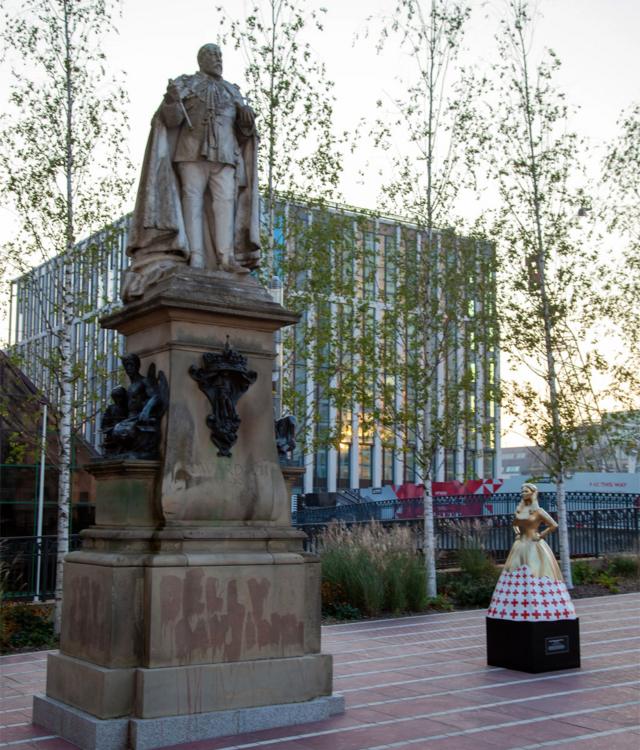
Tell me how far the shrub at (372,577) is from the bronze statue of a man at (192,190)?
330 inches

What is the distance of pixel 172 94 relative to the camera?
880cm

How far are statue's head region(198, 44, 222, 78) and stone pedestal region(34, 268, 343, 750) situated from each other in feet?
6.79

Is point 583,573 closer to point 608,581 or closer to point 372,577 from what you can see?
point 608,581

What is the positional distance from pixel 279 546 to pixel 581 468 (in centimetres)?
1479

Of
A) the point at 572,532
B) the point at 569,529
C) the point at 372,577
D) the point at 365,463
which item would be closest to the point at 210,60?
the point at 372,577

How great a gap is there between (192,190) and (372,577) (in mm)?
8899

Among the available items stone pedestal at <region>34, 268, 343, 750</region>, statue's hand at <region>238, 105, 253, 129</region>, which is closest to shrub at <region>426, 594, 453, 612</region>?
stone pedestal at <region>34, 268, 343, 750</region>

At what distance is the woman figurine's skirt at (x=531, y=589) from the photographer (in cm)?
1041

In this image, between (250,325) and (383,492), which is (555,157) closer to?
(250,325)

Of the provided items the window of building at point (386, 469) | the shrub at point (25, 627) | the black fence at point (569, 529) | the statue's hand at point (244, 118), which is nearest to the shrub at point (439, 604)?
the black fence at point (569, 529)

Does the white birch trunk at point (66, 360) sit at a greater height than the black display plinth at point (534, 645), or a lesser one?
greater

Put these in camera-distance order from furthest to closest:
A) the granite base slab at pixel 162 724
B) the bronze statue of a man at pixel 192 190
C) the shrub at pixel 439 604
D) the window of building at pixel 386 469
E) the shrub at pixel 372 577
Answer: the window of building at pixel 386 469 → the shrub at pixel 439 604 → the shrub at pixel 372 577 → the bronze statue of a man at pixel 192 190 → the granite base slab at pixel 162 724

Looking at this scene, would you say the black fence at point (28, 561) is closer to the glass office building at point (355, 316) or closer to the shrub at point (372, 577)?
the glass office building at point (355, 316)

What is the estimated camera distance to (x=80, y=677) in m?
7.53
